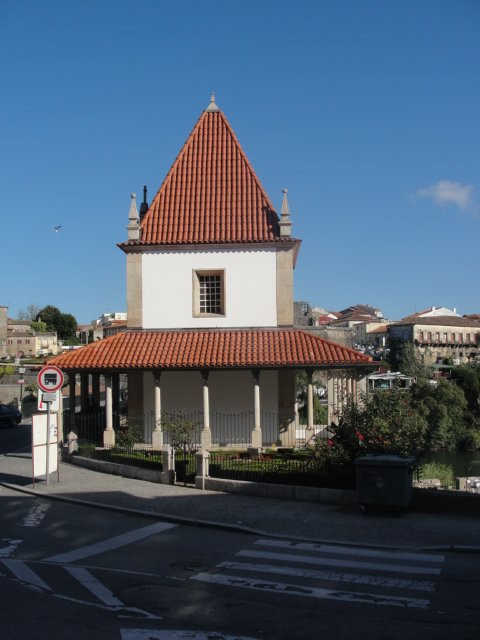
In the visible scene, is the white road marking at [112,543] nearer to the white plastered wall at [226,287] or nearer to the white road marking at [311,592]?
the white road marking at [311,592]

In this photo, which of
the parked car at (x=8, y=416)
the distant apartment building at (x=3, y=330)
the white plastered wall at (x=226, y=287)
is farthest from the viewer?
the distant apartment building at (x=3, y=330)

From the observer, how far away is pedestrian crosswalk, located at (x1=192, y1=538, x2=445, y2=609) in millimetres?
8867

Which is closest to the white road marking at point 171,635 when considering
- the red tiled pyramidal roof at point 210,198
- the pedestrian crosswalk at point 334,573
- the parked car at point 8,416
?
the pedestrian crosswalk at point 334,573

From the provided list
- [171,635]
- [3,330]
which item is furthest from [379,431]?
[3,330]

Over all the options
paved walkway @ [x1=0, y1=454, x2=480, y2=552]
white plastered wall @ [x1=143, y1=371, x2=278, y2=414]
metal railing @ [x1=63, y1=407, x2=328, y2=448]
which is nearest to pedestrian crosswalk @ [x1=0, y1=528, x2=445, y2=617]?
paved walkway @ [x1=0, y1=454, x2=480, y2=552]

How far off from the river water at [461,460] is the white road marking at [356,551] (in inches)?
1316

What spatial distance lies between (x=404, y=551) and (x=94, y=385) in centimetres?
2010

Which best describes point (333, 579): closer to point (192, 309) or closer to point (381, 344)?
point (192, 309)

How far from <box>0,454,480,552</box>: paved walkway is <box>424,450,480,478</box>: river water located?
30153 millimetres

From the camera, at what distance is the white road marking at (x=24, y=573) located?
30.1 feet

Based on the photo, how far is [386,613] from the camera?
8.08 meters

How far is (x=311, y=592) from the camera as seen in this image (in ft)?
29.2

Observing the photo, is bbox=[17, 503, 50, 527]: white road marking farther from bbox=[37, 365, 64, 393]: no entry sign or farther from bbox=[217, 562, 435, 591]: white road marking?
bbox=[217, 562, 435, 591]: white road marking

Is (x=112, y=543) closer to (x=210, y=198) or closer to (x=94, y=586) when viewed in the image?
(x=94, y=586)
